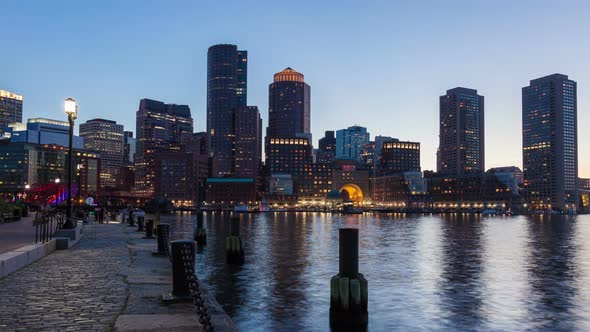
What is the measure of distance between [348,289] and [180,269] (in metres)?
7.07

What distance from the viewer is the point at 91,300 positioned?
1588cm

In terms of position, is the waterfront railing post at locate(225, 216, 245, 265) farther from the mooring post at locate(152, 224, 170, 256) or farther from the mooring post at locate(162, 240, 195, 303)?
the mooring post at locate(162, 240, 195, 303)

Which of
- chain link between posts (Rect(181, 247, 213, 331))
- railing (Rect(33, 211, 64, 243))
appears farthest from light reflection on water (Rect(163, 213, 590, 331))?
railing (Rect(33, 211, 64, 243))

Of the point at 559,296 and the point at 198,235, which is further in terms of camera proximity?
the point at 198,235

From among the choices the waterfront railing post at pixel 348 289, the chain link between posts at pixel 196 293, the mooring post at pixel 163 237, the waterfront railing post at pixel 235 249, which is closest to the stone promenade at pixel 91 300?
the chain link between posts at pixel 196 293

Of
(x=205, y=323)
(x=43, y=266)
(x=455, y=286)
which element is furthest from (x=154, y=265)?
(x=455, y=286)

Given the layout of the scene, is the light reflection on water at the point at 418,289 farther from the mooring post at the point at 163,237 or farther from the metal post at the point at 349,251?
the mooring post at the point at 163,237

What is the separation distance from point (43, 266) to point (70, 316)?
10.1 metres

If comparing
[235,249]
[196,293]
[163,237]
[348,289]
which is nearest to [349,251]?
[348,289]

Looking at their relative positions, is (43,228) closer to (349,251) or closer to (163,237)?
(163,237)

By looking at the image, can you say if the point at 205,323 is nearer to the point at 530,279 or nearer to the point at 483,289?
the point at 483,289

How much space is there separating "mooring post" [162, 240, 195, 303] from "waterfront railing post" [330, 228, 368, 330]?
6378 millimetres

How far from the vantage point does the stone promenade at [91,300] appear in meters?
13.0

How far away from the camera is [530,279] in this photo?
Result: 37.3 m
